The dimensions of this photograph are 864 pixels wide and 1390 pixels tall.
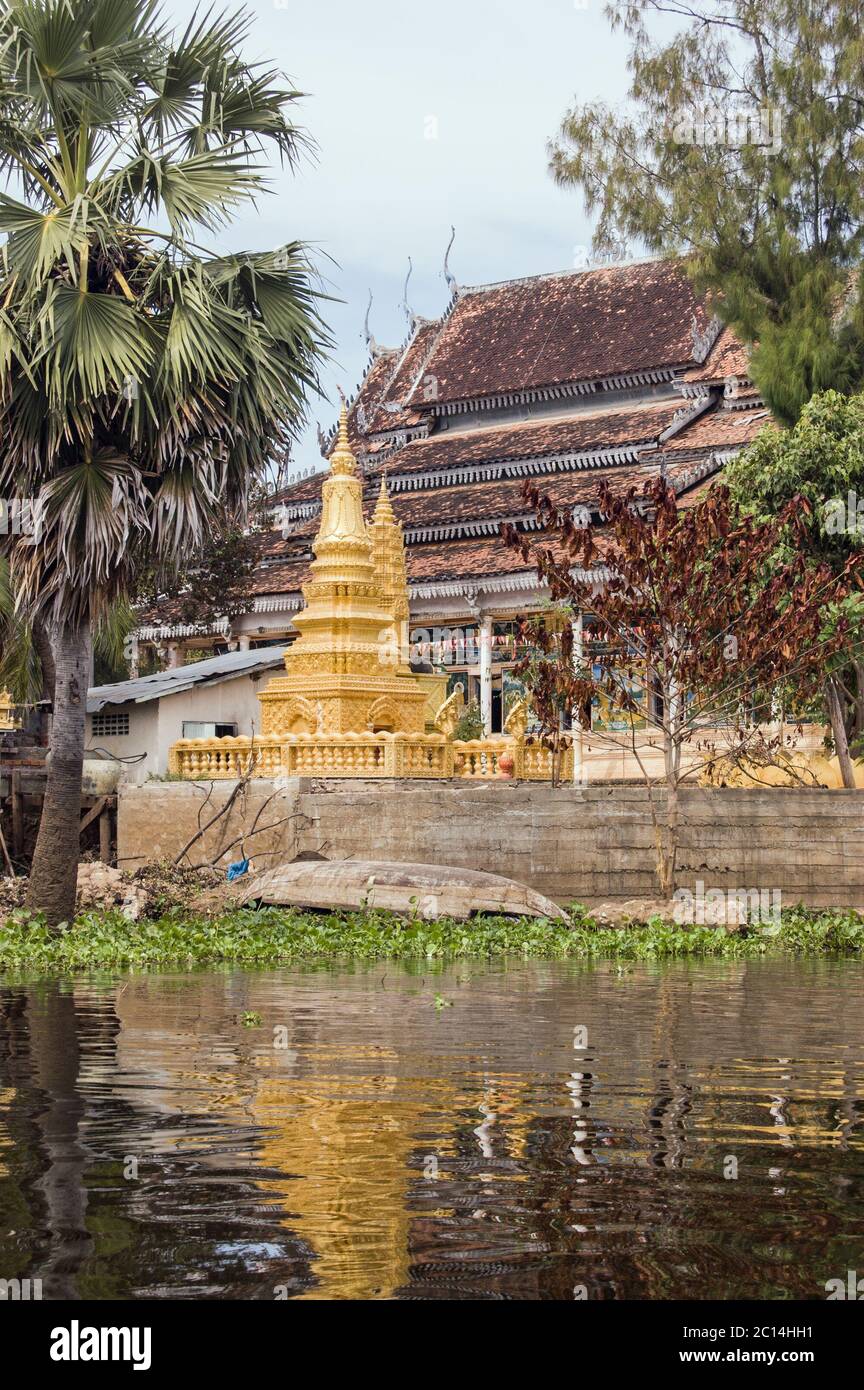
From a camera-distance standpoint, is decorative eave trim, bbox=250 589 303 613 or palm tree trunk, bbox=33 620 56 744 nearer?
palm tree trunk, bbox=33 620 56 744

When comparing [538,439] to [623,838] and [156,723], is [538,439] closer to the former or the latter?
[156,723]

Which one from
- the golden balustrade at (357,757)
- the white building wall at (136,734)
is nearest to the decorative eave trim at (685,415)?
the golden balustrade at (357,757)

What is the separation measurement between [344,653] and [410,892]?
6439 millimetres

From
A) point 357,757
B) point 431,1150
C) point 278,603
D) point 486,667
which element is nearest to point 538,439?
point 278,603

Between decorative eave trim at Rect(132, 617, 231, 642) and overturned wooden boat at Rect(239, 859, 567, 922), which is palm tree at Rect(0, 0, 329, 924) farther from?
decorative eave trim at Rect(132, 617, 231, 642)

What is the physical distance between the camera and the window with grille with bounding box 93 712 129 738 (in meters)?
26.6

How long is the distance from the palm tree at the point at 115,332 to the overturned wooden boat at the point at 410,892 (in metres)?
2.95

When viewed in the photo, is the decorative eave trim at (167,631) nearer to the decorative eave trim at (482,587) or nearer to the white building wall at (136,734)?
the decorative eave trim at (482,587)

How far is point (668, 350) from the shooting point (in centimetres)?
3859

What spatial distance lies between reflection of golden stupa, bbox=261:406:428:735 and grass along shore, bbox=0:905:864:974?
5.23 meters

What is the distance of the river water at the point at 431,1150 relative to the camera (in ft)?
17.9

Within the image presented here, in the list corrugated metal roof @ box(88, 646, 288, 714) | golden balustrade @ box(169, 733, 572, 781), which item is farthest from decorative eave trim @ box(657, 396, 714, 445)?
golden balustrade @ box(169, 733, 572, 781)
